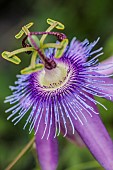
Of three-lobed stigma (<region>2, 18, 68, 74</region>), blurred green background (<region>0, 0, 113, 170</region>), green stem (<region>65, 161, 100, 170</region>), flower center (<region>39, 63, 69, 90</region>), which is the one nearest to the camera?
three-lobed stigma (<region>2, 18, 68, 74</region>)

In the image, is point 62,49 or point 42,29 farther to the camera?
point 42,29

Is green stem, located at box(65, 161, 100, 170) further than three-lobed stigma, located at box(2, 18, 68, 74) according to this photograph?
Yes

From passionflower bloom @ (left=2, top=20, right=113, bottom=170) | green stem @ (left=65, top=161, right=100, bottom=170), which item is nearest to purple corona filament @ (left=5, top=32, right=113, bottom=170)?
passionflower bloom @ (left=2, top=20, right=113, bottom=170)

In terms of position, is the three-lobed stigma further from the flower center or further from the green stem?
the green stem

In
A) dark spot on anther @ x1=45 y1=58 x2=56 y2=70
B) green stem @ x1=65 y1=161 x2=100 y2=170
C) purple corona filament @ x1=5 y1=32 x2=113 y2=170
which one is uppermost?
dark spot on anther @ x1=45 y1=58 x2=56 y2=70

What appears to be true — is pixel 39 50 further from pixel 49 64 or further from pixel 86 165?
pixel 86 165

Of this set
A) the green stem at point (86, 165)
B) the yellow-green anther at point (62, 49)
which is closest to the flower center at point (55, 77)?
the yellow-green anther at point (62, 49)

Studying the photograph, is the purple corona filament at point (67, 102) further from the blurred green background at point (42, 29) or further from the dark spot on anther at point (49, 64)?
the blurred green background at point (42, 29)

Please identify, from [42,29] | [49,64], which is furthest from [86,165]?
[42,29]
